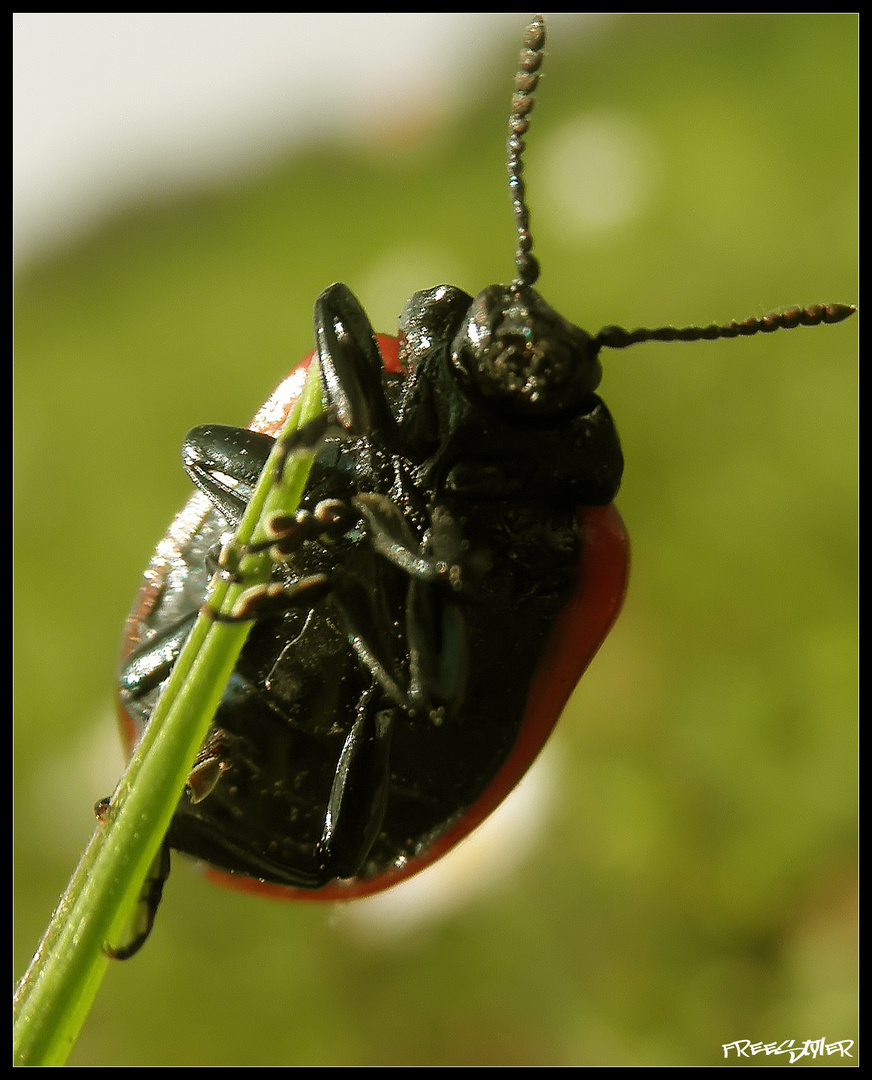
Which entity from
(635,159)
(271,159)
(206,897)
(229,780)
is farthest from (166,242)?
(229,780)

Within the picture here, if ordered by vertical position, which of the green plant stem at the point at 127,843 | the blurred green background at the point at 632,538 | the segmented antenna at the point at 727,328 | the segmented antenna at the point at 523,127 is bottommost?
the blurred green background at the point at 632,538

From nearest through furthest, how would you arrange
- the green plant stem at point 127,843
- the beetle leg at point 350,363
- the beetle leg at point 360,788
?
the green plant stem at point 127,843 → the beetle leg at point 350,363 → the beetle leg at point 360,788

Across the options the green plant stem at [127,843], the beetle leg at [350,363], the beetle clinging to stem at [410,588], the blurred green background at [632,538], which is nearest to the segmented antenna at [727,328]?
the beetle clinging to stem at [410,588]

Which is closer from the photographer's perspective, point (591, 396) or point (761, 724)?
point (591, 396)

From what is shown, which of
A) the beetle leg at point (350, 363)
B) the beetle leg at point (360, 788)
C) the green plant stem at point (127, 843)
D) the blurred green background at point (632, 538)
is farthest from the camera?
the blurred green background at point (632, 538)

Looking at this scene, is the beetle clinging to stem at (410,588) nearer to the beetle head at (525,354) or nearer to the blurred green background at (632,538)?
the beetle head at (525,354)

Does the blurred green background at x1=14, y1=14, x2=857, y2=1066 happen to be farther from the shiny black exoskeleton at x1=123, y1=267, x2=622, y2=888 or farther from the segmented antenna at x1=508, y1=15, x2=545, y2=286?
the shiny black exoskeleton at x1=123, y1=267, x2=622, y2=888

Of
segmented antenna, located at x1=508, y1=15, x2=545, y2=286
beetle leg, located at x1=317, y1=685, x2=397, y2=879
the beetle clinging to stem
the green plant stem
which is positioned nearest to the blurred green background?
segmented antenna, located at x1=508, y1=15, x2=545, y2=286

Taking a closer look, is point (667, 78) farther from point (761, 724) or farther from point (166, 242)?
point (761, 724)

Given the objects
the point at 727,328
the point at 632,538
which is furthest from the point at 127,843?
the point at 632,538
